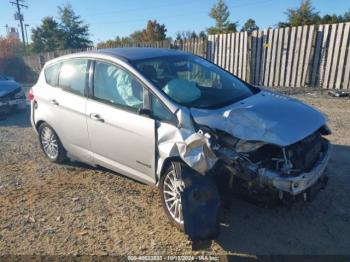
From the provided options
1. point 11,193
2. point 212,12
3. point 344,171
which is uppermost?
point 212,12

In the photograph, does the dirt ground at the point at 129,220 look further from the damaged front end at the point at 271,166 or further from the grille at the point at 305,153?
the grille at the point at 305,153

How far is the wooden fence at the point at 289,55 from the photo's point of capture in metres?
9.37

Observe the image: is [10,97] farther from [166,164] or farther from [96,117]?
[166,164]

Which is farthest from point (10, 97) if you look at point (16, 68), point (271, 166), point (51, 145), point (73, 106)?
point (16, 68)

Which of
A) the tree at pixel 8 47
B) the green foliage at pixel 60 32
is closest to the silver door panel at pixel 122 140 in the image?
the tree at pixel 8 47

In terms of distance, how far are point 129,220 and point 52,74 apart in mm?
2913

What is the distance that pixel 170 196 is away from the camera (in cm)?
345

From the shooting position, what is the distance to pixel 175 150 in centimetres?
322

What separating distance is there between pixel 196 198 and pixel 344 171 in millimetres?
2548

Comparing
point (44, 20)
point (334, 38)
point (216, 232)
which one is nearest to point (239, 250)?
point (216, 232)

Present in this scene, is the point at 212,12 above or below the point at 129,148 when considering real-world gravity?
above

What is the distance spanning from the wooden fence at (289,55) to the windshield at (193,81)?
6390mm

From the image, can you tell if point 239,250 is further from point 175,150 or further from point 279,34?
point 279,34

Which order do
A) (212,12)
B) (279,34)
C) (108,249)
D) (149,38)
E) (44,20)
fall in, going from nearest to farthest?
(108,249) → (279,34) → (212,12) → (44,20) → (149,38)
